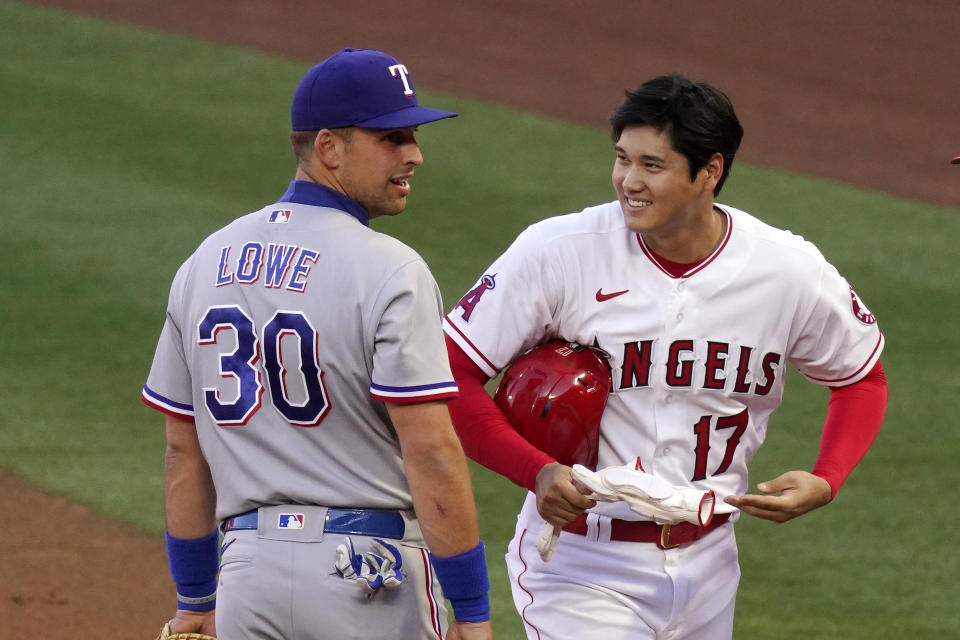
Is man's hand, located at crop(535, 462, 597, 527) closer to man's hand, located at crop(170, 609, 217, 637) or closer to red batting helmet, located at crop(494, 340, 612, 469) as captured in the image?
red batting helmet, located at crop(494, 340, 612, 469)

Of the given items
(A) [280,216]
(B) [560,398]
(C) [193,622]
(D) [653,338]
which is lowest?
(C) [193,622]

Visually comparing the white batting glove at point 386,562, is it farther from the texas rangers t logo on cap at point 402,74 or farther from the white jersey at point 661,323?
the texas rangers t logo on cap at point 402,74

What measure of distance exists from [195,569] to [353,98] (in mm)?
1131

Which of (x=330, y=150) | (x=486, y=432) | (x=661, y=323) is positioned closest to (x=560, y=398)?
(x=486, y=432)

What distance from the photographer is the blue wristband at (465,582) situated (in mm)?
2951

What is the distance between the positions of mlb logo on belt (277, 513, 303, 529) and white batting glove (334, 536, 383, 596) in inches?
4.1

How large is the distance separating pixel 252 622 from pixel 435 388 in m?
0.62

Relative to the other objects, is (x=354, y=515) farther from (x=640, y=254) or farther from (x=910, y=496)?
(x=910, y=496)

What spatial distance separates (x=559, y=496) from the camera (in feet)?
10.5

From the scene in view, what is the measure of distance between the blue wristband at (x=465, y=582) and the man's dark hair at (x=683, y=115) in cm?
106

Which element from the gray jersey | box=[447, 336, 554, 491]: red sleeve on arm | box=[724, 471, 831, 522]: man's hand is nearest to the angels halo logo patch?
box=[724, 471, 831, 522]: man's hand

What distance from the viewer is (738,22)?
13.6 m

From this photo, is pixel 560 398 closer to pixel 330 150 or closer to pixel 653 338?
pixel 653 338

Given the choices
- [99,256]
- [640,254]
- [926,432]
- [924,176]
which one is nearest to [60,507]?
[99,256]
